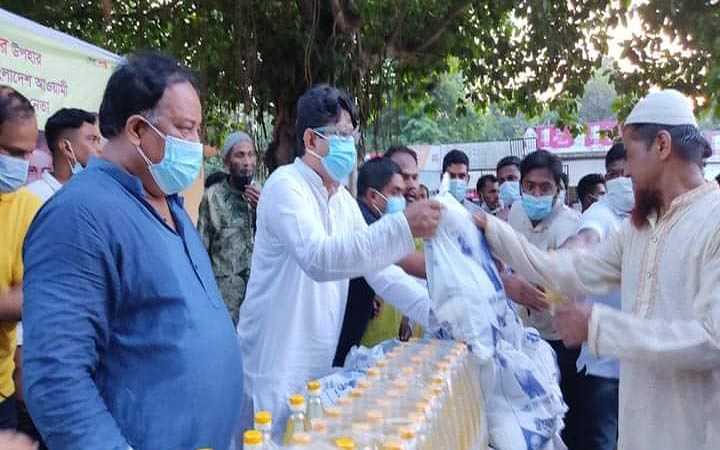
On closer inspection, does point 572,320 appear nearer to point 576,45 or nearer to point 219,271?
point 219,271

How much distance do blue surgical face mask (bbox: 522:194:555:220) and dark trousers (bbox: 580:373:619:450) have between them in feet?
3.21

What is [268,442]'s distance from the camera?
142 centimetres

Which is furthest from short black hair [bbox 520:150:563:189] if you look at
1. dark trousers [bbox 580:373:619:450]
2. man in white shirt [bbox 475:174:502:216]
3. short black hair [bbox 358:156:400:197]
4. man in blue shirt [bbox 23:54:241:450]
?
man in blue shirt [bbox 23:54:241:450]

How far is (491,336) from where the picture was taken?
2.35 m

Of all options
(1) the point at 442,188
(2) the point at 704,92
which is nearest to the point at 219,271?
(1) the point at 442,188

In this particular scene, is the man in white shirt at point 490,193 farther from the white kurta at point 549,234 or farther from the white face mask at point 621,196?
the white face mask at point 621,196

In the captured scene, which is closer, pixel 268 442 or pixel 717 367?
pixel 268 442

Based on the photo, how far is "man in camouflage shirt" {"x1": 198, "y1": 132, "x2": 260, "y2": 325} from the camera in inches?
166

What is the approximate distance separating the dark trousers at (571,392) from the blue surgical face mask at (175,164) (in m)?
2.95

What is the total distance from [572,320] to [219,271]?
2.57 meters

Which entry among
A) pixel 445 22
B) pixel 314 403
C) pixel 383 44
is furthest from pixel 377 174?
pixel 445 22

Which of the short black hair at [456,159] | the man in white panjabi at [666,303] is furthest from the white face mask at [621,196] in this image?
the short black hair at [456,159]

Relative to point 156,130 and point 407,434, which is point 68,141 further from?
point 407,434

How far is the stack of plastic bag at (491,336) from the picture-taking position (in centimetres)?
227
